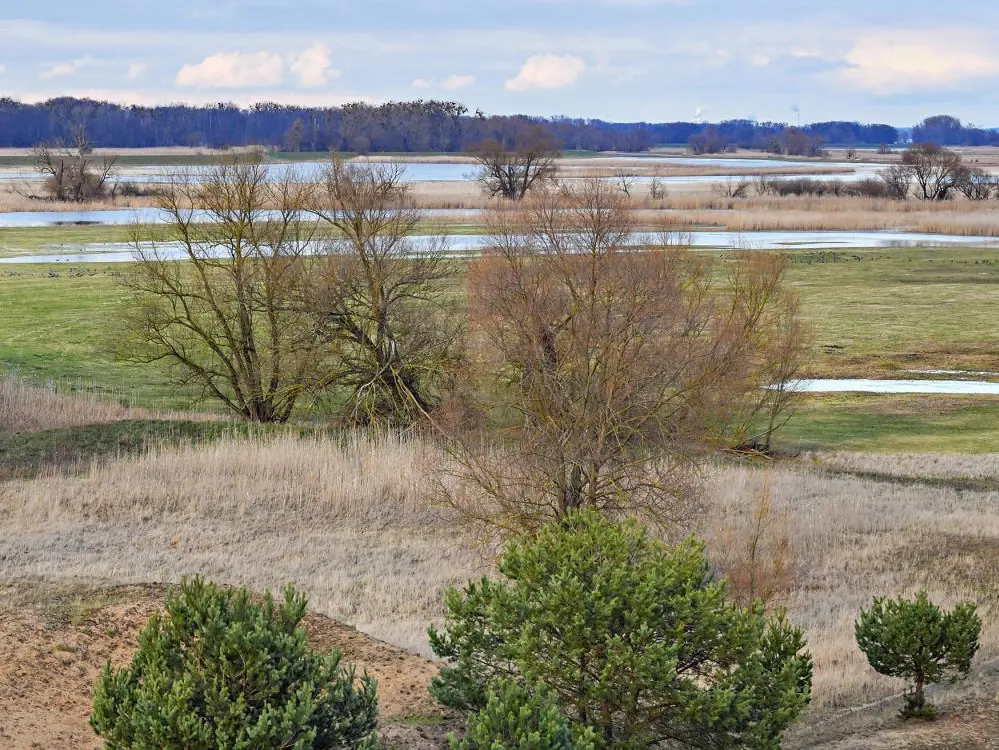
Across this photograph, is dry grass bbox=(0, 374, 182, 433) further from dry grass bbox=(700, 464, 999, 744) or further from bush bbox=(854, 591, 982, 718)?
bush bbox=(854, 591, 982, 718)

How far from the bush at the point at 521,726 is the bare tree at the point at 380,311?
65.3 ft

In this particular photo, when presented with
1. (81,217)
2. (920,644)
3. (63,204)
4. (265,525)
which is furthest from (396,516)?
(63,204)

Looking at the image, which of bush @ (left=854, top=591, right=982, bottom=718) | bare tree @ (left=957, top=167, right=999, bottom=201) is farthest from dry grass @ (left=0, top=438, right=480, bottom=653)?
bare tree @ (left=957, top=167, right=999, bottom=201)

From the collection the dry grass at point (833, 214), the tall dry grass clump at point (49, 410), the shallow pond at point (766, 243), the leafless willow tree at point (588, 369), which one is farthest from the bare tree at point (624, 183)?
the tall dry grass clump at point (49, 410)

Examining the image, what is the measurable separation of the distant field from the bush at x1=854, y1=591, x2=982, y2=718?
1932 centimetres

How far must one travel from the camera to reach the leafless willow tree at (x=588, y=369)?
17.1 metres

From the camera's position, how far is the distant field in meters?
31.5

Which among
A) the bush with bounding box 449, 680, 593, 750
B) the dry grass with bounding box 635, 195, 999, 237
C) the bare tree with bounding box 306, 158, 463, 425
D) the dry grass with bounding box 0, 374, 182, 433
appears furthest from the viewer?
the dry grass with bounding box 635, 195, 999, 237

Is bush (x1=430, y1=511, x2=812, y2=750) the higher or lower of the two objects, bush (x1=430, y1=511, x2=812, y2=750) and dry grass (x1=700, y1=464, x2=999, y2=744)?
the higher

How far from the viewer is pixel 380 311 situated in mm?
27000

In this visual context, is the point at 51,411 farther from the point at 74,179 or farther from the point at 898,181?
the point at 898,181

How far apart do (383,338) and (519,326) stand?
8.16m

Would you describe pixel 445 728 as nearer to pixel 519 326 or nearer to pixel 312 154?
pixel 519 326

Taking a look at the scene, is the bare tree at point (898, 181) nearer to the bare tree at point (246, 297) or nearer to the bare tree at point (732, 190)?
the bare tree at point (732, 190)
